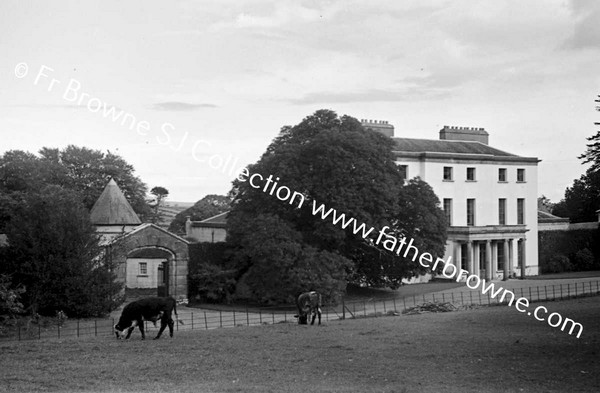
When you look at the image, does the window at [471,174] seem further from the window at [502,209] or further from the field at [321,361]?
the field at [321,361]

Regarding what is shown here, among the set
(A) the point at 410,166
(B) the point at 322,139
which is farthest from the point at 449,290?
(B) the point at 322,139

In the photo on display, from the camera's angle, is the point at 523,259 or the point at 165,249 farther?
the point at 523,259

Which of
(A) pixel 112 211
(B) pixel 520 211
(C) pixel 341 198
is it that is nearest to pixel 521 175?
(B) pixel 520 211

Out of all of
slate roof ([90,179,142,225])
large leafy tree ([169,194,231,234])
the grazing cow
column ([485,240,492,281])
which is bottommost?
the grazing cow

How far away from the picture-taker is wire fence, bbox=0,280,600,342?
28.5 meters

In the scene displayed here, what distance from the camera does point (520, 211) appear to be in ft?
218

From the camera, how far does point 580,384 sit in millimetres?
16375

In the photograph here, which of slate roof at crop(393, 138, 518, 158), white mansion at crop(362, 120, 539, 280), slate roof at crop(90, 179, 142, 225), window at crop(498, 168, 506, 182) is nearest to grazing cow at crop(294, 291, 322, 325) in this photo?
slate roof at crop(90, 179, 142, 225)

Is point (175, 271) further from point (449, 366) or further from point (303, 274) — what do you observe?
point (449, 366)

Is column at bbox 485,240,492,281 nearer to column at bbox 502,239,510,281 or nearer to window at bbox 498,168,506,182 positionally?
column at bbox 502,239,510,281

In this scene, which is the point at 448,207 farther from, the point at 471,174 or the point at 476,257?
the point at 476,257

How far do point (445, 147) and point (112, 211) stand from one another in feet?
105

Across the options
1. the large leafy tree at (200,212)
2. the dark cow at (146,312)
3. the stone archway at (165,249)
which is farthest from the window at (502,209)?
the dark cow at (146,312)

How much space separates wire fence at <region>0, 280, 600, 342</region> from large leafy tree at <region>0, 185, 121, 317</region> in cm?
106
